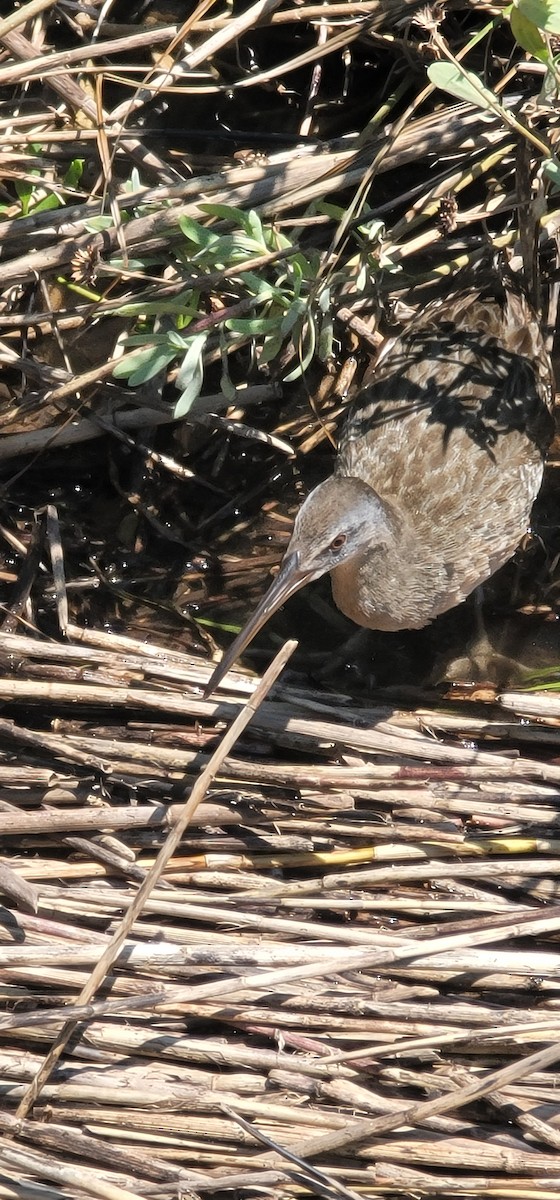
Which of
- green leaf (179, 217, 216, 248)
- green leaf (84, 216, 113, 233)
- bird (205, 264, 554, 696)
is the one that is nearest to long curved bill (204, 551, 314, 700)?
bird (205, 264, 554, 696)

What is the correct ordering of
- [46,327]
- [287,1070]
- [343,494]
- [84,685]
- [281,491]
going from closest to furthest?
1. [287,1070]
2. [343,494]
3. [84,685]
4. [46,327]
5. [281,491]

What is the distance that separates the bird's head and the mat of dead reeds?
9.3 inches

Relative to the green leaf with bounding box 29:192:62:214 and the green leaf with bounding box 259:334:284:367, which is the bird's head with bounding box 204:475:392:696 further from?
the green leaf with bounding box 29:192:62:214

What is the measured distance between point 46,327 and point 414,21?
5.17 feet

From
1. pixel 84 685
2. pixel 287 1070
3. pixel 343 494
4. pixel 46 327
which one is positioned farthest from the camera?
pixel 46 327

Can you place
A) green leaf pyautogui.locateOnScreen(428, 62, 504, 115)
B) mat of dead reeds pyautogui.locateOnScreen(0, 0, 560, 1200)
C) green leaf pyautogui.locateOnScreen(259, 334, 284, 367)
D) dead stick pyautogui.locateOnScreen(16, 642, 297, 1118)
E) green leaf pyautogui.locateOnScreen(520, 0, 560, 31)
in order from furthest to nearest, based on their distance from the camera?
green leaf pyautogui.locateOnScreen(259, 334, 284, 367)
mat of dead reeds pyautogui.locateOnScreen(0, 0, 560, 1200)
green leaf pyautogui.locateOnScreen(428, 62, 504, 115)
dead stick pyautogui.locateOnScreen(16, 642, 297, 1118)
green leaf pyautogui.locateOnScreen(520, 0, 560, 31)

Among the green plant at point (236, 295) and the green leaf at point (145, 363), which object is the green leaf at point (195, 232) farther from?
the green leaf at point (145, 363)

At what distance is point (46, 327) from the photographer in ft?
14.5

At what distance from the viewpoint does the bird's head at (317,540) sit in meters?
3.55

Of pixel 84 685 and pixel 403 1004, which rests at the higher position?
pixel 84 685

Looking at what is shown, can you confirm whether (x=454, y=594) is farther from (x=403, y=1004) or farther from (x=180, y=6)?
(x=180, y=6)

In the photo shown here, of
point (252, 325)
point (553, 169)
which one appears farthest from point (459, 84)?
point (252, 325)

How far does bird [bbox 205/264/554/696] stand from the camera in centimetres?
405

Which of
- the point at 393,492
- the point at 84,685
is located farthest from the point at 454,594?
the point at 84,685
